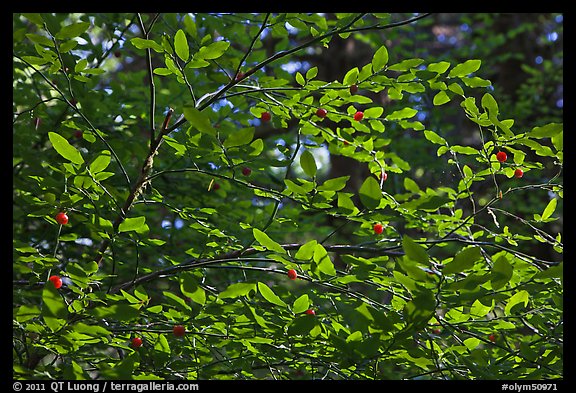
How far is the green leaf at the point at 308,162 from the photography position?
1.19m

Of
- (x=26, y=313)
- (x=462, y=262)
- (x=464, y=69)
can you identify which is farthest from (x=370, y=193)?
(x=26, y=313)

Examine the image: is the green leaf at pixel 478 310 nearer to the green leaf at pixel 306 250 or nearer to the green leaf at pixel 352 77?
the green leaf at pixel 306 250

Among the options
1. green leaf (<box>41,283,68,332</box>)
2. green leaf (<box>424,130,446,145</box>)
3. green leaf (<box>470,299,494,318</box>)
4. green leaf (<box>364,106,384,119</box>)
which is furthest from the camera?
green leaf (<box>364,106,384,119</box>)

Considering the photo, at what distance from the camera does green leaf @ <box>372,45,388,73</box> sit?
1.46m

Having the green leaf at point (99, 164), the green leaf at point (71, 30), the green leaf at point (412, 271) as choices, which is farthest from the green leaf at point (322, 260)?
the green leaf at point (71, 30)

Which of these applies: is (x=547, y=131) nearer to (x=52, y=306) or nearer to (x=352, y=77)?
(x=352, y=77)

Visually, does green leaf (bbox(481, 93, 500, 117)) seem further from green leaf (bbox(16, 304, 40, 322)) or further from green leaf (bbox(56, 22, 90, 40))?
green leaf (bbox(16, 304, 40, 322))

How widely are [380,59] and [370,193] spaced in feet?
1.42

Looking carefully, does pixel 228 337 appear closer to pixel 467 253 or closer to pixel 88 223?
pixel 88 223

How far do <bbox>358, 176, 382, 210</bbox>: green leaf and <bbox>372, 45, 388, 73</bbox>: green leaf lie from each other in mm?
409

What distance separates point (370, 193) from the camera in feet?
3.99

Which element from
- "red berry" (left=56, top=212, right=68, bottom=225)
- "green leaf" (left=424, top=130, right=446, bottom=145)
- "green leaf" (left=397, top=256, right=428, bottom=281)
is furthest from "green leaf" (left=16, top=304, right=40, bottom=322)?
"green leaf" (left=424, top=130, right=446, bottom=145)

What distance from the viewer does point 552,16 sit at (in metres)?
5.21
